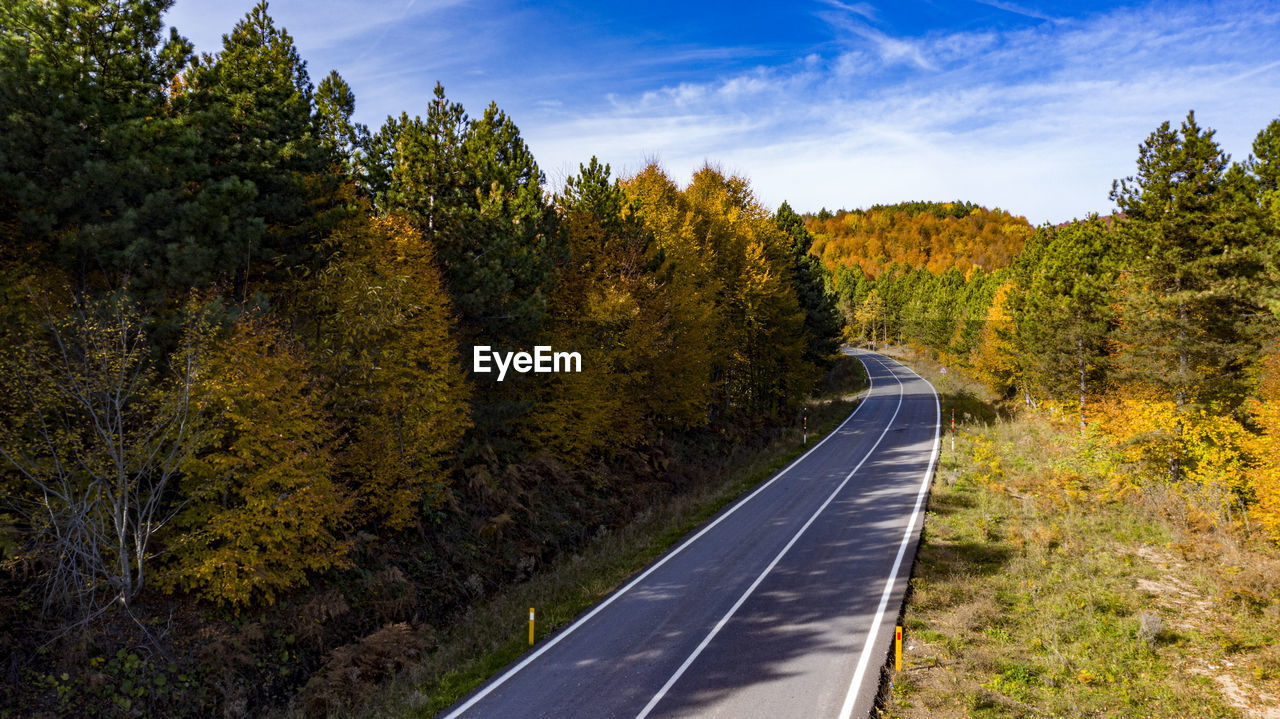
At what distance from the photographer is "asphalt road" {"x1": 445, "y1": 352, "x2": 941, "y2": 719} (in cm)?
1070

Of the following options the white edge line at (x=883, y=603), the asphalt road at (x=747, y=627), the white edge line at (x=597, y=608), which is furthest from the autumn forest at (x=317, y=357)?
the white edge line at (x=883, y=603)

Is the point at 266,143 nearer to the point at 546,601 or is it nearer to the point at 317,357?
the point at 317,357

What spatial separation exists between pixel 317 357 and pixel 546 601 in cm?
889

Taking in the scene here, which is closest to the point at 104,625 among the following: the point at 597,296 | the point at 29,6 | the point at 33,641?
the point at 33,641

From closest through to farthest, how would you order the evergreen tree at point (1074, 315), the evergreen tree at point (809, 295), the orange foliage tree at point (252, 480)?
the orange foliage tree at point (252, 480)
the evergreen tree at point (1074, 315)
the evergreen tree at point (809, 295)

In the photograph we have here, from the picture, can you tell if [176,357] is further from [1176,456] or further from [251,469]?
[1176,456]

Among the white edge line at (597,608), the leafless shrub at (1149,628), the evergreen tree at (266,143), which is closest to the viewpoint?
the white edge line at (597,608)

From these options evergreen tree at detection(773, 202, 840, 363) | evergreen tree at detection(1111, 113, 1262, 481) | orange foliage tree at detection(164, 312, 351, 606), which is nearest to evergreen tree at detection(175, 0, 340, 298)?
orange foliage tree at detection(164, 312, 351, 606)

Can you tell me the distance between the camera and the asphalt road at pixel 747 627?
1070 cm

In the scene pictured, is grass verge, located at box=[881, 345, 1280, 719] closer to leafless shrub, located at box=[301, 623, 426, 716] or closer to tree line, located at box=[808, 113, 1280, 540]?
tree line, located at box=[808, 113, 1280, 540]

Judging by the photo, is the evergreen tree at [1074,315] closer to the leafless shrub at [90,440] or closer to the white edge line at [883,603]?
the white edge line at [883,603]

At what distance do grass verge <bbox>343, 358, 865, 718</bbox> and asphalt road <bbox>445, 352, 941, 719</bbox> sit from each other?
52 centimetres

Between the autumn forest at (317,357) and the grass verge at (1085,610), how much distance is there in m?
2.36

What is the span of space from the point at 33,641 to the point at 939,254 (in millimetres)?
203812
